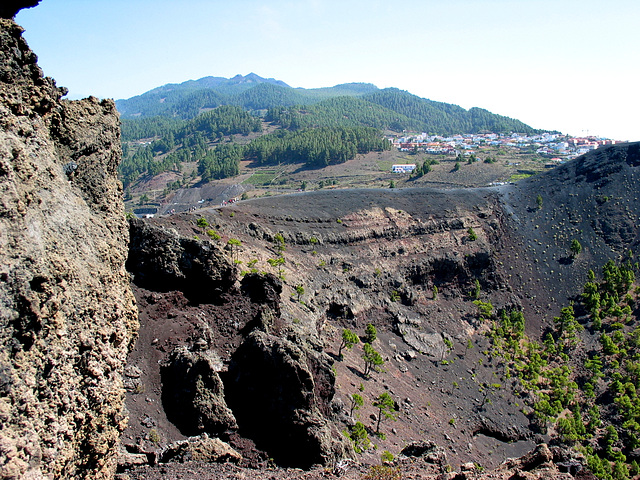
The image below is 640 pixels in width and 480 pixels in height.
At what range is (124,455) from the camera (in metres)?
17.4

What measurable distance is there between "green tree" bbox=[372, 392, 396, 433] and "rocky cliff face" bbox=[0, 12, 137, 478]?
1114 inches

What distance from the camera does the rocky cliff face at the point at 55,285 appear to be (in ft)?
29.9

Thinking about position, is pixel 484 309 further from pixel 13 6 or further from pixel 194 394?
pixel 13 6

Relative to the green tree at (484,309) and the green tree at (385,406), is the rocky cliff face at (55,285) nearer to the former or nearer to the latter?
the green tree at (385,406)

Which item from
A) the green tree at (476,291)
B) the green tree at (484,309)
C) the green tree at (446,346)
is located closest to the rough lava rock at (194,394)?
the green tree at (446,346)

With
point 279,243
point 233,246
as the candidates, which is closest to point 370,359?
point 233,246

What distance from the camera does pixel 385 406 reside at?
38438 mm

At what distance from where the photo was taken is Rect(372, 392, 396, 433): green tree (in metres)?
37.8

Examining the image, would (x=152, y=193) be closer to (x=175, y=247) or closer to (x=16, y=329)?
(x=175, y=247)

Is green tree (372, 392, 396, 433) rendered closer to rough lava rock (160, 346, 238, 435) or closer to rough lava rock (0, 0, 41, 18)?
rough lava rock (160, 346, 238, 435)

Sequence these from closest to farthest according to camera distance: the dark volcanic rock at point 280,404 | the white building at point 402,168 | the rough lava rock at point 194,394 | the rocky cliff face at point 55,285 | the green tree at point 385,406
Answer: the rocky cliff face at point 55,285, the rough lava rock at point 194,394, the dark volcanic rock at point 280,404, the green tree at point 385,406, the white building at point 402,168

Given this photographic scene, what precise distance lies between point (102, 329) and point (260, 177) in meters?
154

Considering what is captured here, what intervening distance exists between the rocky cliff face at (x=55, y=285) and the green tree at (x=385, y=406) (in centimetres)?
2831

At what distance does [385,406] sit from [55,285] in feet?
109
